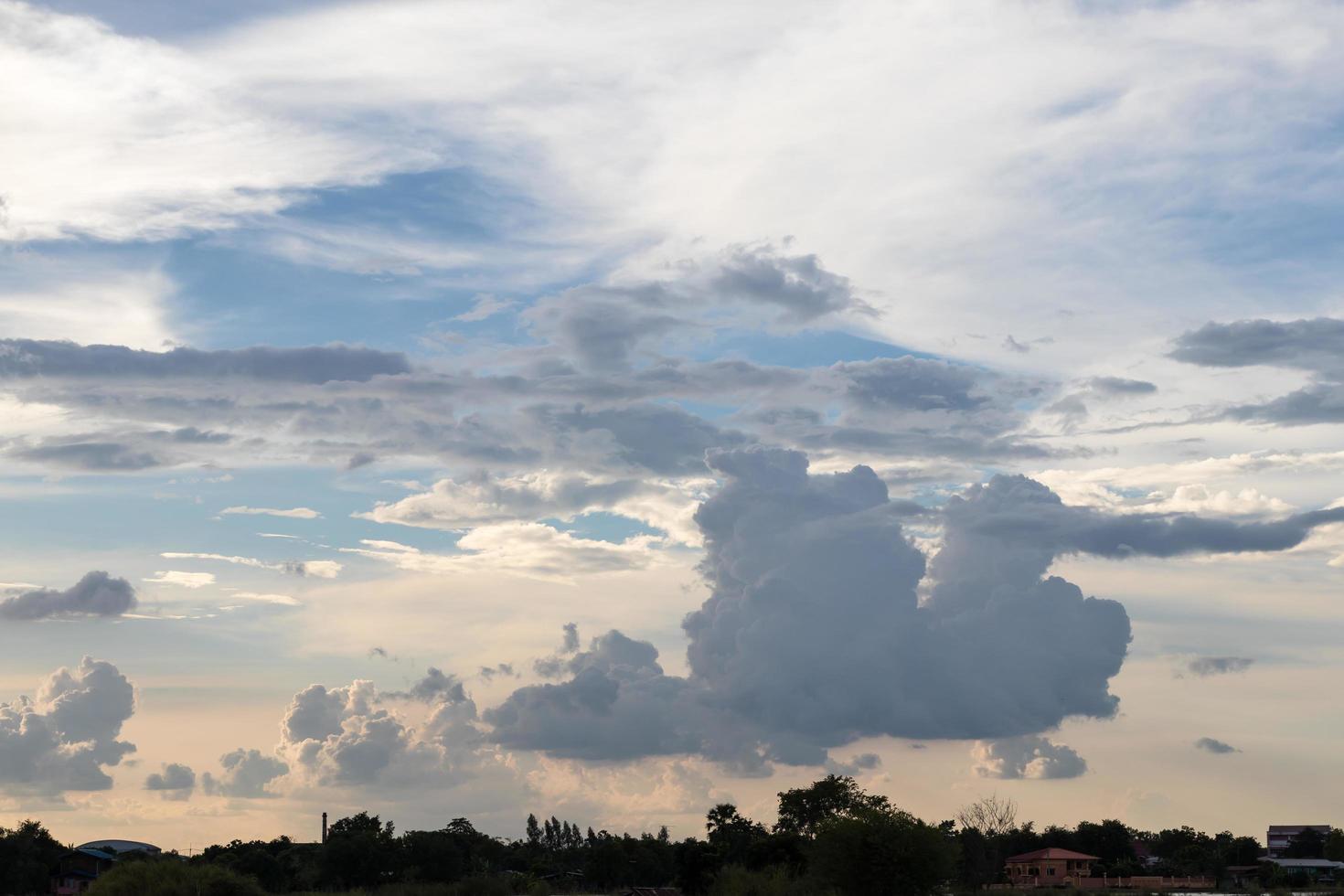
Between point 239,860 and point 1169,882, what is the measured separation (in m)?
125

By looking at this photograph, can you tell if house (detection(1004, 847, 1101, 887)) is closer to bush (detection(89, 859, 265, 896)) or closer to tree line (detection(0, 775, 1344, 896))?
tree line (detection(0, 775, 1344, 896))

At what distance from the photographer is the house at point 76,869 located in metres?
171

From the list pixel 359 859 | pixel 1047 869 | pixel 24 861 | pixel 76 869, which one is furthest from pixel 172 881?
pixel 1047 869

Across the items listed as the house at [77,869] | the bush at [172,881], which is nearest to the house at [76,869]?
the house at [77,869]

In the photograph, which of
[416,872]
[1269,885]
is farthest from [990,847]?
[416,872]

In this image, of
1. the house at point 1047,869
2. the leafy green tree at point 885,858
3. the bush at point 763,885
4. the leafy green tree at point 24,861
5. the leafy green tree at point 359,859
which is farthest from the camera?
the house at point 1047,869

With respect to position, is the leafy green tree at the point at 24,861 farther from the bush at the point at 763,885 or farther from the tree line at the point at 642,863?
the bush at the point at 763,885

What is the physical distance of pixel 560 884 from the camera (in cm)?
17025

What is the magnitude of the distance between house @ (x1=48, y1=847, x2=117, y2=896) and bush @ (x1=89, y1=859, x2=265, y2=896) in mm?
82435

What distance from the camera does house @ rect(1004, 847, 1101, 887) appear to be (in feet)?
595

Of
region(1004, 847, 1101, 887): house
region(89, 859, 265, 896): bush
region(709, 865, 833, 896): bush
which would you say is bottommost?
region(1004, 847, 1101, 887): house

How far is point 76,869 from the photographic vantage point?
571 feet

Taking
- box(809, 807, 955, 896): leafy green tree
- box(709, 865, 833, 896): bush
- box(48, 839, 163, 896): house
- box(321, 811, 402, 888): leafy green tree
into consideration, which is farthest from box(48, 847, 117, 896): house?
box(809, 807, 955, 896): leafy green tree

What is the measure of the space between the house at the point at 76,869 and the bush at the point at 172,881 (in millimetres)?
82435
